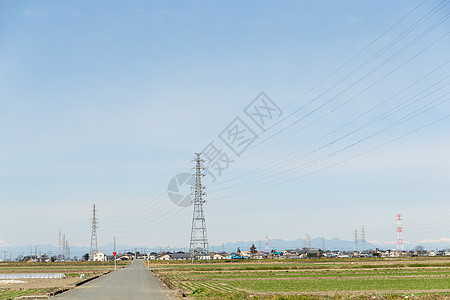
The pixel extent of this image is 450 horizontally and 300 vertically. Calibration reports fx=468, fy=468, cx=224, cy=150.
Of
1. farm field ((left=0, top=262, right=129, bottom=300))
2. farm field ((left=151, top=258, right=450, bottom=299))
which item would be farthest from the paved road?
farm field ((left=0, top=262, right=129, bottom=300))

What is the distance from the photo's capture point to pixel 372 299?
101ft

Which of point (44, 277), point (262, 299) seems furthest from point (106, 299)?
point (44, 277)

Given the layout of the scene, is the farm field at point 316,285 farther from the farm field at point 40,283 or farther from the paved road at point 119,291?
the farm field at point 40,283

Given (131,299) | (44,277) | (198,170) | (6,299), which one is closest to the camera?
(131,299)

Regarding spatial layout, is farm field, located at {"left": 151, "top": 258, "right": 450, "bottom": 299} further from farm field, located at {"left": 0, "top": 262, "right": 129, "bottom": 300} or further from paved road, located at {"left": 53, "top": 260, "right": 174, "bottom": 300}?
farm field, located at {"left": 0, "top": 262, "right": 129, "bottom": 300}

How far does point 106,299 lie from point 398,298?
782 inches

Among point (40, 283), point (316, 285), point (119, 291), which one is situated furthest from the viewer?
point (40, 283)

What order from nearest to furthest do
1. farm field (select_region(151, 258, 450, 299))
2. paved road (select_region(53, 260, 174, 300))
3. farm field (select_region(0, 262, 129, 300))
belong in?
farm field (select_region(151, 258, 450, 299)), paved road (select_region(53, 260, 174, 300)), farm field (select_region(0, 262, 129, 300))

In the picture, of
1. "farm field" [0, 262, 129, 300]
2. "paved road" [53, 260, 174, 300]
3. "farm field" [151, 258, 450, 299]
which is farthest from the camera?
"farm field" [0, 262, 129, 300]

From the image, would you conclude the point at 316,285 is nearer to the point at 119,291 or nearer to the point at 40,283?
the point at 119,291

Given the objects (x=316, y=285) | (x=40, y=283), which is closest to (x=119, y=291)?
(x=316, y=285)

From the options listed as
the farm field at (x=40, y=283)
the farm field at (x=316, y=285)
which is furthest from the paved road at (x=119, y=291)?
the farm field at (x=40, y=283)

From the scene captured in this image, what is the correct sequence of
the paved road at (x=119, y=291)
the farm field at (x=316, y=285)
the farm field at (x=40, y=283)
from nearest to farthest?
1. the farm field at (x=316, y=285)
2. the paved road at (x=119, y=291)
3. the farm field at (x=40, y=283)

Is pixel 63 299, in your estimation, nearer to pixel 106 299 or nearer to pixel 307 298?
pixel 106 299
